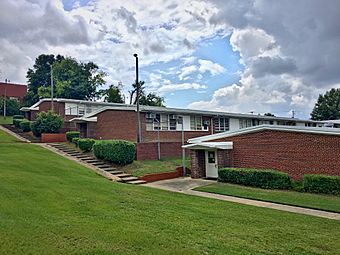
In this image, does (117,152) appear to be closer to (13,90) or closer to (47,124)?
(47,124)

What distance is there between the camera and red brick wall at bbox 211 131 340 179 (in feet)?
51.8

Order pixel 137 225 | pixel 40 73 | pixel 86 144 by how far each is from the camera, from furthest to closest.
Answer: pixel 40 73
pixel 86 144
pixel 137 225

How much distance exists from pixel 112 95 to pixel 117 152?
1462 inches

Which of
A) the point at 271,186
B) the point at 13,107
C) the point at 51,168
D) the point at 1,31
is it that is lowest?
the point at 271,186

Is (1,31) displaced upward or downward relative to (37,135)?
upward

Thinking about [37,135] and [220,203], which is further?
[37,135]

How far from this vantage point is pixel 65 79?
54.2m

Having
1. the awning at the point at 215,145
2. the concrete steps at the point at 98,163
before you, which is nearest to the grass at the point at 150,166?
the concrete steps at the point at 98,163

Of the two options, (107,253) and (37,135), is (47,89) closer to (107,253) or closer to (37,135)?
(37,135)

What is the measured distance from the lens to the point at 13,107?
54688 mm

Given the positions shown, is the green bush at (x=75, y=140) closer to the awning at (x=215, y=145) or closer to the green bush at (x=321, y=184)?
the awning at (x=215, y=145)

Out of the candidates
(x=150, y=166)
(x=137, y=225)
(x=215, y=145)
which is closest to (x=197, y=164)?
(x=215, y=145)

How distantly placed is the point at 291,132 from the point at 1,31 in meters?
22.5

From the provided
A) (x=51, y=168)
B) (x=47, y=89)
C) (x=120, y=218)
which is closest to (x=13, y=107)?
(x=47, y=89)
